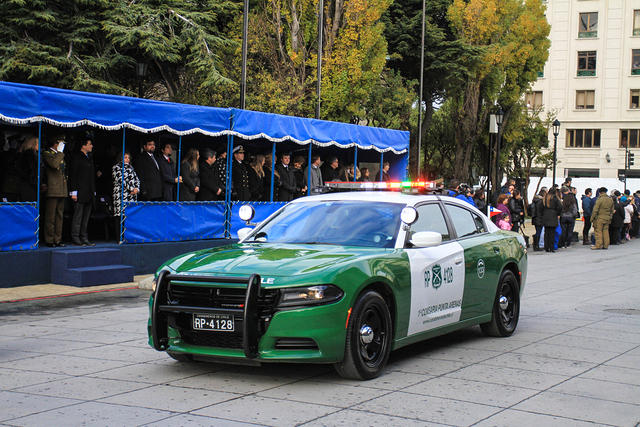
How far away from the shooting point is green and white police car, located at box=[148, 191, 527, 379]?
21.1 ft

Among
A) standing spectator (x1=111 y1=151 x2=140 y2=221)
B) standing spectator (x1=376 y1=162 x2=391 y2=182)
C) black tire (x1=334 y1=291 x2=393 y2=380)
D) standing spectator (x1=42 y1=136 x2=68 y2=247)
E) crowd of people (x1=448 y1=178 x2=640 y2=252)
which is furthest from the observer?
crowd of people (x1=448 y1=178 x2=640 y2=252)

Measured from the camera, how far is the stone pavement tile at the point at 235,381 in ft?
21.3

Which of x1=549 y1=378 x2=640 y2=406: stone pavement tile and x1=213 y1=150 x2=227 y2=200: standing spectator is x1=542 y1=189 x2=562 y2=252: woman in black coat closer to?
x1=213 y1=150 x2=227 y2=200: standing spectator

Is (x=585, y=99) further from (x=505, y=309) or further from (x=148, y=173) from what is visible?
(x=505, y=309)

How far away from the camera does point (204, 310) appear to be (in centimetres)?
654

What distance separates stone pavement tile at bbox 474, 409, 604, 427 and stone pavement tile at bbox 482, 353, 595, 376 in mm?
1661

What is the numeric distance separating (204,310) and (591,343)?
4.62 m

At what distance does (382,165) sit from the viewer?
2188 cm

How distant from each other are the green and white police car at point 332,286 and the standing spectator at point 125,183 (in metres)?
7.17

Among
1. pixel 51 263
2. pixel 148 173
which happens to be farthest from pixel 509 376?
pixel 148 173

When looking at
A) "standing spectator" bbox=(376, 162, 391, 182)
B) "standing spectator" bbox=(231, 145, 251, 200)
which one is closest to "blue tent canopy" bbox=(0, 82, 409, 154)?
"standing spectator" bbox=(231, 145, 251, 200)

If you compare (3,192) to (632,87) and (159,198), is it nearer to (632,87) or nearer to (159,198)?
(159,198)

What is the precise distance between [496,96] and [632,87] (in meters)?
31.0

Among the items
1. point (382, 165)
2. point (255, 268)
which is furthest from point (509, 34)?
point (255, 268)
